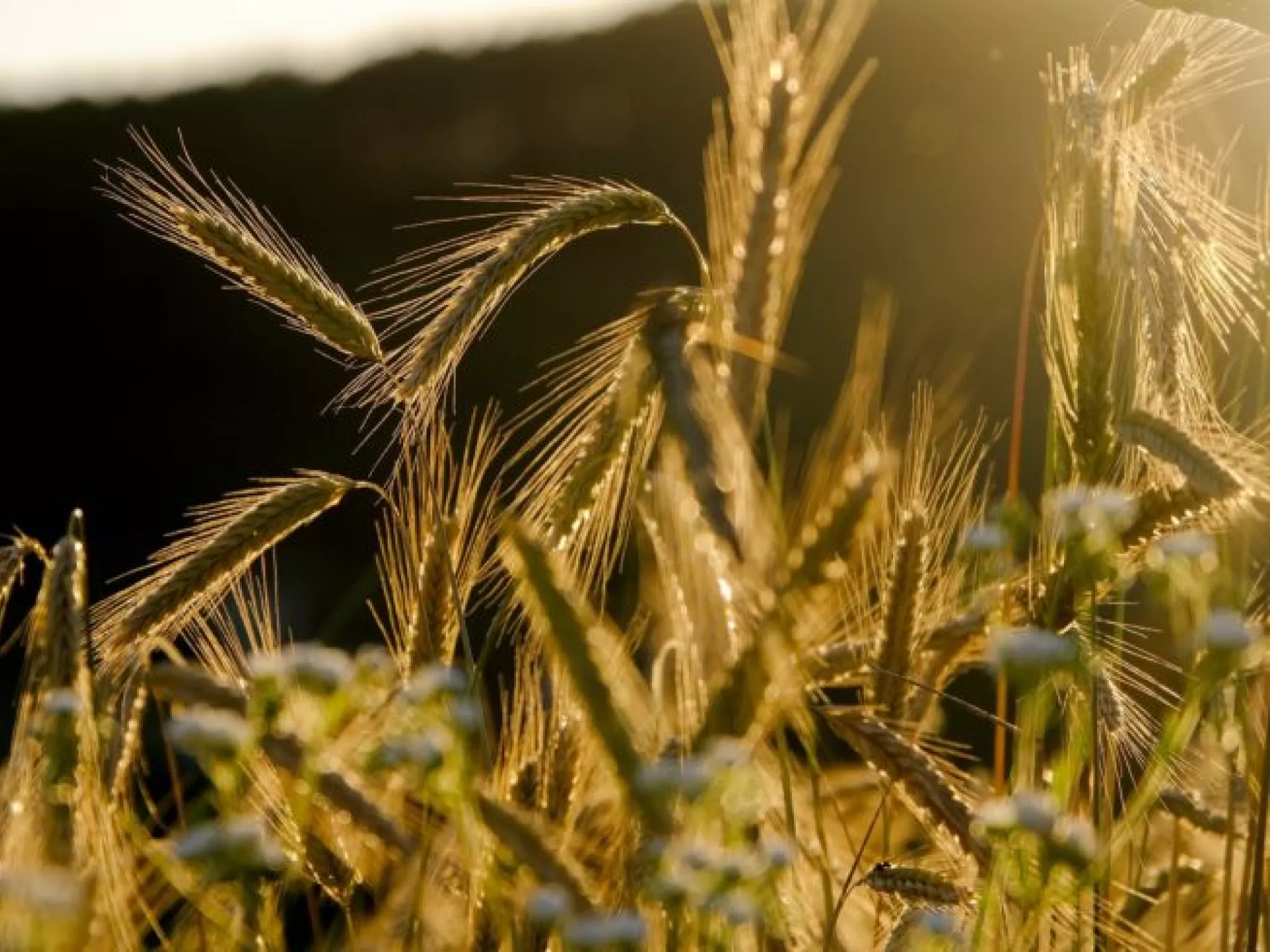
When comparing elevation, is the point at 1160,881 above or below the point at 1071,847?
below

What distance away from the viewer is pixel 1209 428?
192 cm

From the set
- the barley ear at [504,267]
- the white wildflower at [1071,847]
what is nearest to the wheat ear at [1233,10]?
the barley ear at [504,267]

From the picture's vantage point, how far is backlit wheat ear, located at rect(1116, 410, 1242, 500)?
1.51 metres

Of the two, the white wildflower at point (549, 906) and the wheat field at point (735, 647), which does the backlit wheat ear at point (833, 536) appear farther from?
the white wildflower at point (549, 906)

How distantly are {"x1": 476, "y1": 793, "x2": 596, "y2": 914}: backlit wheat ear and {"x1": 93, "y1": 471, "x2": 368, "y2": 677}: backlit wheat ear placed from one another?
436 millimetres

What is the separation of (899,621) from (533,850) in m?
0.45

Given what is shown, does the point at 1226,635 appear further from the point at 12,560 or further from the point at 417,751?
the point at 12,560

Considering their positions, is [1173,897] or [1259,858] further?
[1173,897]

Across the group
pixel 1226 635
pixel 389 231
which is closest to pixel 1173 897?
pixel 1226 635

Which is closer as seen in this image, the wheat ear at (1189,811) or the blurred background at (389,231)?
the wheat ear at (1189,811)

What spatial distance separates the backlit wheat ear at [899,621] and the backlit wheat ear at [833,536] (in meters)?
0.45

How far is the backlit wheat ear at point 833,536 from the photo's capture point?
3.79ft

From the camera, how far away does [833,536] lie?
117cm

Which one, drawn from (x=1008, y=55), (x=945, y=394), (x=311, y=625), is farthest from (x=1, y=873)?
(x=1008, y=55)
